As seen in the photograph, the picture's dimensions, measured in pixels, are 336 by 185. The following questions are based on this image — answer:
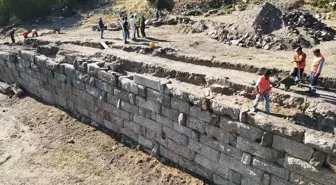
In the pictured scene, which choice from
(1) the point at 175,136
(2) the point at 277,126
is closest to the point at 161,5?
(1) the point at 175,136

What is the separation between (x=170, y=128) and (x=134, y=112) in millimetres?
1740

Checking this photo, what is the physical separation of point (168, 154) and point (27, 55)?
9199 millimetres

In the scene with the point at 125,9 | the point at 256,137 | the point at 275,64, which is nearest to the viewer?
the point at 256,137

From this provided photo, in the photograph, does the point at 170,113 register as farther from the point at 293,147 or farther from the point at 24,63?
the point at 24,63

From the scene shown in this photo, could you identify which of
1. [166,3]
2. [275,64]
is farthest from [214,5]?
[275,64]

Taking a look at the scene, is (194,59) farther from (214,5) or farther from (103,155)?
(214,5)

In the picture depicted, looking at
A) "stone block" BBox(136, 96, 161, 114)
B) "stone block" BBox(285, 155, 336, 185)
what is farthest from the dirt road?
"stone block" BBox(285, 155, 336, 185)

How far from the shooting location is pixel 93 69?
13.5 meters

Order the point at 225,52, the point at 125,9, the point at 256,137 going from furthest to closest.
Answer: the point at 125,9, the point at 225,52, the point at 256,137

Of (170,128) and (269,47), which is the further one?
(269,47)

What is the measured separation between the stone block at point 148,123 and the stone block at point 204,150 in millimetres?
1361

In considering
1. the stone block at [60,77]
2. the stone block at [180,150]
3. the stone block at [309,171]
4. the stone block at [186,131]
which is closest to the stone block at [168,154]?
the stone block at [180,150]

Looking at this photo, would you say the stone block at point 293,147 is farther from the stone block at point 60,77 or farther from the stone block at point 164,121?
the stone block at point 60,77

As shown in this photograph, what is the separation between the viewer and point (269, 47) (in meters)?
14.5
